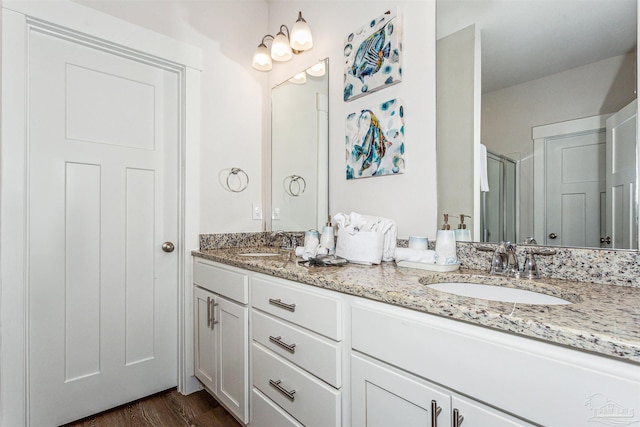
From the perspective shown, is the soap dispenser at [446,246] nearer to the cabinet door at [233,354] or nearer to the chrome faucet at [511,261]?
the chrome faucet at [511,261]

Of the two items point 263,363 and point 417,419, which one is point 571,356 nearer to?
point 417,419

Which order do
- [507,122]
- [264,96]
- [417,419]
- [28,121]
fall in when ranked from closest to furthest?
[417,419], [507,122], [28,121], [264,96]

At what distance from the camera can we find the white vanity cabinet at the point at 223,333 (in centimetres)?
147

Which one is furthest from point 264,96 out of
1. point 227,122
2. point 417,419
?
point 417,419

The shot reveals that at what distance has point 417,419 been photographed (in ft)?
2.70

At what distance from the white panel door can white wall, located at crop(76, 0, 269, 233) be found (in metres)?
0.21

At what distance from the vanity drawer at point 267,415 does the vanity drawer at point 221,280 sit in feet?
1.36

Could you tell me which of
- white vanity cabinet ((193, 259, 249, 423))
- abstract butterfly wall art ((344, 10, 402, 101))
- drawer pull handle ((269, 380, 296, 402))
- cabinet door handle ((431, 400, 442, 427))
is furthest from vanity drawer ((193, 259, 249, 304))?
abstract butterfly wall art ((344, 10, 402, 101))

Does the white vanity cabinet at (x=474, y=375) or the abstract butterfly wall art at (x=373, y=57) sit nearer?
the white vanity cabinet at (x=474, y=375)

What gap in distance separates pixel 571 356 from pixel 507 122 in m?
0.93

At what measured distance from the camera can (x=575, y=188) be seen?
3.58ft

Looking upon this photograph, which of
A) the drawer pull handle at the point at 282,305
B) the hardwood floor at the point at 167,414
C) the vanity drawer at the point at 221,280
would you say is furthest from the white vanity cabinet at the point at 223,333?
the drawer pull handle at the point at 282,305

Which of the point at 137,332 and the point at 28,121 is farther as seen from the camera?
the point at 137,332

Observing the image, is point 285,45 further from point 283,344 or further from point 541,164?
point 283,344
